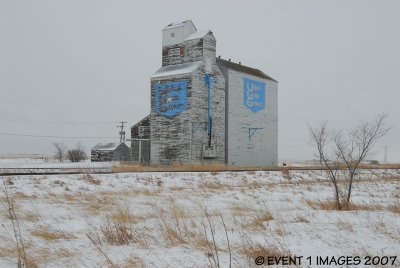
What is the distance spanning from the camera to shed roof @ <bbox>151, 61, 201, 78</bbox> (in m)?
33.7

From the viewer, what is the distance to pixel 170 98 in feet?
112

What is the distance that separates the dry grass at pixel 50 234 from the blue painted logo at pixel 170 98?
2738cm

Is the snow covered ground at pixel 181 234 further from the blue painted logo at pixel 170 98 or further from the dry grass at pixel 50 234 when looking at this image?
the blue painted logo at pixel 170 98

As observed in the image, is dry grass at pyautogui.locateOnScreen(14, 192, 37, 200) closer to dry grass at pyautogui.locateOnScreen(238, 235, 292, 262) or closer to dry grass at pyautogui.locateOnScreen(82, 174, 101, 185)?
dry grass at pyautogui.locateOnScreen(82, 174, 101, 185)

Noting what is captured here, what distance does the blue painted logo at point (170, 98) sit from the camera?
110 feet

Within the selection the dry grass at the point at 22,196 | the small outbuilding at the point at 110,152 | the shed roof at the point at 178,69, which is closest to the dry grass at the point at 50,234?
the dry grass at the point at 22,196

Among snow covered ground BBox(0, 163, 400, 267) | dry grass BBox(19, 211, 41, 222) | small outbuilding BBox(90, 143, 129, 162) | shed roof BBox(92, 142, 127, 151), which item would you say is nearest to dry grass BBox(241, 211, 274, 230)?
snow covered ground BBox(0, 163, 400, 267)

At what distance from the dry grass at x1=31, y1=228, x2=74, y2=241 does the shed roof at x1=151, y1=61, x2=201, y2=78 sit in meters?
28.2

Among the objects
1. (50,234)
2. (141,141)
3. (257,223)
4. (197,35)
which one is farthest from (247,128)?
(50,234)

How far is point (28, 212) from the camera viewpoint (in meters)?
7.86

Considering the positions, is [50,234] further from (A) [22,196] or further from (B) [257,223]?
(A) [22,196]

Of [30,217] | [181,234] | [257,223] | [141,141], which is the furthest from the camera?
[141,141]

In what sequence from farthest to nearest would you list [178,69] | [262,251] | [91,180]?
[178,69]
[91,180]
[262,251]

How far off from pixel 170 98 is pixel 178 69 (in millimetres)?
2997
